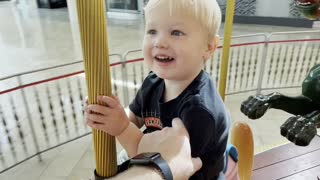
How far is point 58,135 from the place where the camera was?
2.79 m

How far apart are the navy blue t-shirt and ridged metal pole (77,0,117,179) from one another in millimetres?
160

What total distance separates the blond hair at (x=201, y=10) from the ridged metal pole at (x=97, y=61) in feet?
0.57

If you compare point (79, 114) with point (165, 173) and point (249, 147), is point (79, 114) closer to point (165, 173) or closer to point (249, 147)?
point (249, 147)

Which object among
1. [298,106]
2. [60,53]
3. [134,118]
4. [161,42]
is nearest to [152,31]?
[161,42]

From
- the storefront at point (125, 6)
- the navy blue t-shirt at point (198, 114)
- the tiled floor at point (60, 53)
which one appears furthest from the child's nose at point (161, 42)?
→ the storefront at point (125, 6)

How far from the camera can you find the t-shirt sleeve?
0.56 metres

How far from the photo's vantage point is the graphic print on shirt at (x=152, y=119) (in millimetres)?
757

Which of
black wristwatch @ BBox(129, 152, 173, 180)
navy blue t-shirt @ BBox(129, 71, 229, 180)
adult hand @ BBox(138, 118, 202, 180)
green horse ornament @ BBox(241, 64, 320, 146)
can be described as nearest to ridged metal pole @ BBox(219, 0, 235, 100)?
green horse ornament @ BBox(241, 64, 320, 146)

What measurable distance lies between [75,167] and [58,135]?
0.52 m

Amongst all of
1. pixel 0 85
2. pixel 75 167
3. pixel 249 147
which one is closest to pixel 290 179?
pixel 249 147

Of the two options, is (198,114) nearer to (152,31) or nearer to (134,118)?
(152,31)

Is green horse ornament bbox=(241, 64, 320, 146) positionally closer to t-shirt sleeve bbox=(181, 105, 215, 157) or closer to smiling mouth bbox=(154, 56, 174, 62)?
t-shirt sleeve bbox=(181, 105, 215, 157)

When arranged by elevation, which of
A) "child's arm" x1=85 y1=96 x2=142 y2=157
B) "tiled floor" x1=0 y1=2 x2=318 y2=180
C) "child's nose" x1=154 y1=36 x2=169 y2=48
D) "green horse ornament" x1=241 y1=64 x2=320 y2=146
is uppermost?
"child's nose" x1=154 y1=36 x2=169 y2=48

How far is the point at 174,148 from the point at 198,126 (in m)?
0.13
